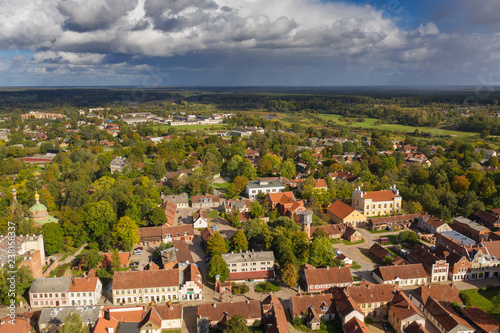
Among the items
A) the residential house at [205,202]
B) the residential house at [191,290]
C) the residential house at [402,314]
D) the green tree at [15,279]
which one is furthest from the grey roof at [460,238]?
the green tree at [15,279]

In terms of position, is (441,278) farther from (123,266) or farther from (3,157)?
(3,157)

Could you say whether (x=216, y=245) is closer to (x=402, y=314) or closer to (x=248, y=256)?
(x=248, y=256)

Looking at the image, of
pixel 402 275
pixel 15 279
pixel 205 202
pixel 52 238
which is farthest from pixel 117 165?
pixel 402 275

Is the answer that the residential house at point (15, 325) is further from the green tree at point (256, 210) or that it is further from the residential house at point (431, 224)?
the residential house at point (431, 224)

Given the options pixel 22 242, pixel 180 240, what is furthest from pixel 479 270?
pixel 22 242

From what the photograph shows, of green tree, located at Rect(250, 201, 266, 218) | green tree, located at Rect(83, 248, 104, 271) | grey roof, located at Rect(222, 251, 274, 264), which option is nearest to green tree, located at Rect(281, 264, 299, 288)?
grey roof, located at Rect(222, 251, 274, 264)

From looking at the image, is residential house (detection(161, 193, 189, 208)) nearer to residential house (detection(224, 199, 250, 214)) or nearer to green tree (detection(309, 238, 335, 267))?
residential house (detection(224, 199, 250, 214))
